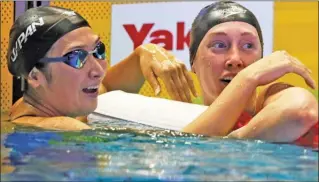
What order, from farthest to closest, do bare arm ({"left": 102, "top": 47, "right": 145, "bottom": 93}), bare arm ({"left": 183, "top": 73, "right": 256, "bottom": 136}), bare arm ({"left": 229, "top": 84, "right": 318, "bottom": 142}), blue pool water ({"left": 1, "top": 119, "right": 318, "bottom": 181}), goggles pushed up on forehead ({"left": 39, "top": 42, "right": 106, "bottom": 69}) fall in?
1. bare arm ({"left": 102, "top": 47, "right": 145, "bottom": 93})
2. goggles pushed up on forehead ({"left": 39, "top": 42, "right": 106, "bottom": 69})
3. bare arm ({"left": 183, "top": 73, "right": 256, "bottom": 136})
4. bare arm ({"left": 229, "top": 84, "right": 318, "bottom": 142})
5. blue pool water ({"left": 1, "top": 119, "right": 318, "bottom": 181})

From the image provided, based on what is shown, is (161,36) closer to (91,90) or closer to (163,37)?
Answer: (163,37)

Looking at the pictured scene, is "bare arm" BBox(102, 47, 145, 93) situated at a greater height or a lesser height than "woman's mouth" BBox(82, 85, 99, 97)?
Result: lesser

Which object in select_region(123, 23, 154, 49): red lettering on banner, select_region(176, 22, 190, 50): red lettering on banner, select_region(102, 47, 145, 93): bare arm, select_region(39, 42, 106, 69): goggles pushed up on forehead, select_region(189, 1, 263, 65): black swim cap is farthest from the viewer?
select_region(123, 23, 154, 49): red lettering on banner

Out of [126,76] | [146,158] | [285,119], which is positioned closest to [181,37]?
[126,76]

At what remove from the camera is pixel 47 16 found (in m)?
2.81

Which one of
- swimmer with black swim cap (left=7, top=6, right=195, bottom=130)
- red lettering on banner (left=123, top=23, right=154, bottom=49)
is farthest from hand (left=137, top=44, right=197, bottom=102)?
red lettering on banner (left=123, top=23, right=154, bottom=49)

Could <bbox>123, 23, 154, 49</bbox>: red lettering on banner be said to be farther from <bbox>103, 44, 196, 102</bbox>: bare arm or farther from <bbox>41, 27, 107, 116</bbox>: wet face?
<bbox>41, 27, 107, 116</bbox>: wet face

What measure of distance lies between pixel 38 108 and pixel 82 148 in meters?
0.75

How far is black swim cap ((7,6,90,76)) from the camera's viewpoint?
2768 millimetres

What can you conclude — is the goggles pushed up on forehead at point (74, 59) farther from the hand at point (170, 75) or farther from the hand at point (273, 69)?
the hand at point (170, 75)

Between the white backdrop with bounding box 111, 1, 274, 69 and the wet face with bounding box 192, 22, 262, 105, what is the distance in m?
2.26

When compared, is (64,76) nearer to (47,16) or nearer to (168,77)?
(47,16)

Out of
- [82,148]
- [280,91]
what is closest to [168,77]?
[280,91]

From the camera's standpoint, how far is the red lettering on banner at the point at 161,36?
539 centimetres
